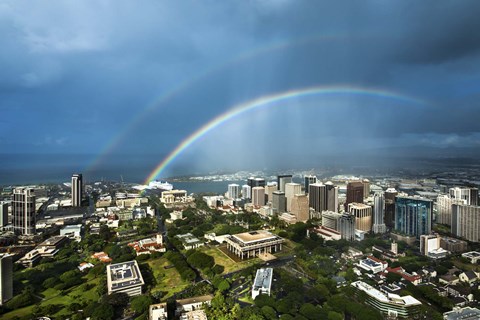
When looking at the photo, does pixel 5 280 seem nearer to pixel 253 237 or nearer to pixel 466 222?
pixel 253 237

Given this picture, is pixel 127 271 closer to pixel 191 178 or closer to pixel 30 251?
pixel 30 251

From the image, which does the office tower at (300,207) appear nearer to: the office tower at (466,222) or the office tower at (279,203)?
the office tower at (279,203)

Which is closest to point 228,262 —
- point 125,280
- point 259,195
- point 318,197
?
point 125,280

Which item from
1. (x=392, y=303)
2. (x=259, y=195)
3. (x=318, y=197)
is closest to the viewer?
(x=392, y=303)

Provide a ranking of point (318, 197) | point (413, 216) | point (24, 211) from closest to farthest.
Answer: point (413, 216) < point (24, 211) < point (318, 197)

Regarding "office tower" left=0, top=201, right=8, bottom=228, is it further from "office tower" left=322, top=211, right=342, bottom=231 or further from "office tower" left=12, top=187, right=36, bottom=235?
"office tower" left=322, top=211, right=342, bottom=231

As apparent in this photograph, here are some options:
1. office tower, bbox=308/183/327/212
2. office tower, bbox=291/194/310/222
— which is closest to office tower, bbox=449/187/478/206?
office tower, bbox=308/183/327/212

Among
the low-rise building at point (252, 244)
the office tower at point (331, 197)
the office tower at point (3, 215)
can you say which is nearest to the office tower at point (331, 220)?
the low-rise building at point (252, 244)
